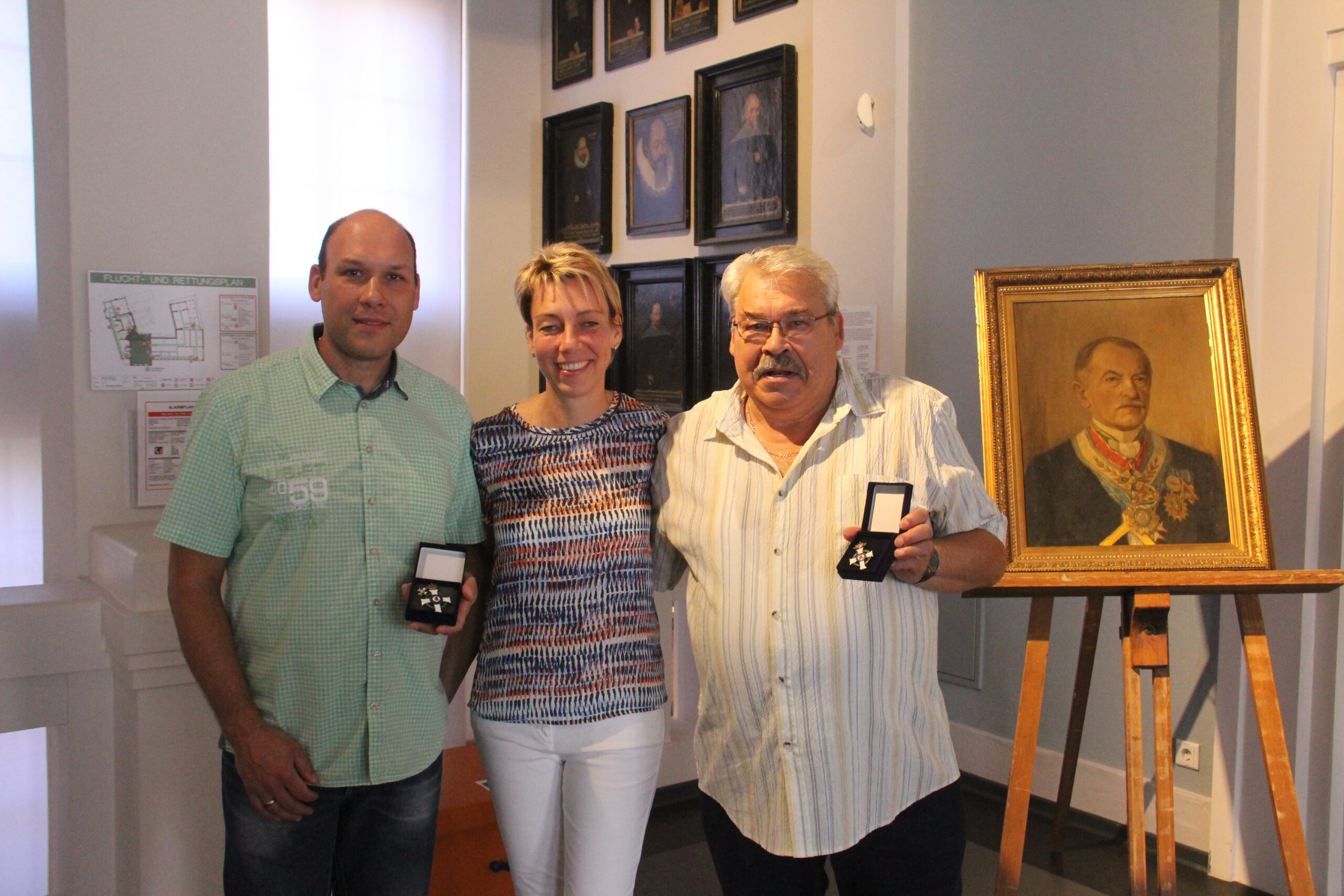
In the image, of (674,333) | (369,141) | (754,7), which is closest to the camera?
(754,7)

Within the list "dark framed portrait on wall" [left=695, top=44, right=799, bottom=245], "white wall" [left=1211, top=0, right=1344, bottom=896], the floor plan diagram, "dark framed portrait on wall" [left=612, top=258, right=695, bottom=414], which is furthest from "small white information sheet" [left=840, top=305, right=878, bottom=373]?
the floor plan diagram

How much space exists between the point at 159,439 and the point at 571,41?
11.2ft

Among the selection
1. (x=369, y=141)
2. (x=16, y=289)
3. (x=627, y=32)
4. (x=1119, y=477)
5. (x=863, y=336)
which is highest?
(x=627, y=32)

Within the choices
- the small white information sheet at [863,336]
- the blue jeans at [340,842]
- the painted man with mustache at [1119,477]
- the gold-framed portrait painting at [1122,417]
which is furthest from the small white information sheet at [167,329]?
the small white information sheet at [863,336]

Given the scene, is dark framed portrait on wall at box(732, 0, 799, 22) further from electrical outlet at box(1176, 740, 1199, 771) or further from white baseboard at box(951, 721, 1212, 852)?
electrical outlet at box(1176, 740, 1199, 771)

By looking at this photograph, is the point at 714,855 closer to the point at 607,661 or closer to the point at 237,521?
the point at 607,661

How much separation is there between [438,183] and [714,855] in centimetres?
388

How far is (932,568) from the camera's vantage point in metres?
1.68

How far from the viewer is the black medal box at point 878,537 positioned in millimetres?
1560

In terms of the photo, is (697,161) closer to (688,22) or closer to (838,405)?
(688,22)

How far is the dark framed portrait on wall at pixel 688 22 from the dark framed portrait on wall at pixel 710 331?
946mm

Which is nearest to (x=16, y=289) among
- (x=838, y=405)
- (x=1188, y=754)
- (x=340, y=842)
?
(x=340, y=842)

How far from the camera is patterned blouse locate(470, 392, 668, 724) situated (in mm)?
1739

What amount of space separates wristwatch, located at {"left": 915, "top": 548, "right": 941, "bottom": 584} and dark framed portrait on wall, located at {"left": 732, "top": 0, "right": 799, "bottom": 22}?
2.96m
